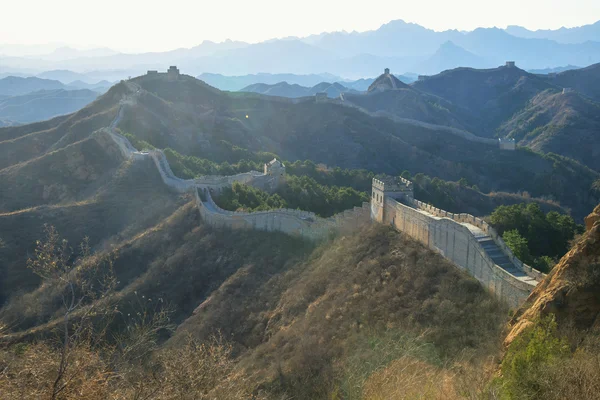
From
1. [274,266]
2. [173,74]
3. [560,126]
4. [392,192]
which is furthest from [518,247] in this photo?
[560,126]

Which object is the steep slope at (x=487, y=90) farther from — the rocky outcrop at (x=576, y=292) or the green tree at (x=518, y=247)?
the rocky outcrop at (x=576, y=292)

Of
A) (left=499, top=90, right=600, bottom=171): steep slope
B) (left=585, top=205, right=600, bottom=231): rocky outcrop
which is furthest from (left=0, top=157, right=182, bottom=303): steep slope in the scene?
(left=499, top=90, right=600, bottom=171): steep slope

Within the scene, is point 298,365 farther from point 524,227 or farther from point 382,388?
point 524,227

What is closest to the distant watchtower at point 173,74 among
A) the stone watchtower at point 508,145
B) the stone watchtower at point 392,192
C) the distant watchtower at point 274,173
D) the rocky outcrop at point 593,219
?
the distant watchtower at point 274,173

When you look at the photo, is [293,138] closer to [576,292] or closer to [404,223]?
[404,223]

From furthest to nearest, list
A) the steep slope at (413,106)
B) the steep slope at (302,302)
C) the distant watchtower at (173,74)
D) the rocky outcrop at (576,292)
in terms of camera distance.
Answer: the steep slope at (413,106), the distant watchtower at (173,74), the steep slope at (302,302), the rocky outcrop at (576,292)


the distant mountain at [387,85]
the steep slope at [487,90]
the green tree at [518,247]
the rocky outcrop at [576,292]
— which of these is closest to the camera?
the rocky outcrop at [576,292]

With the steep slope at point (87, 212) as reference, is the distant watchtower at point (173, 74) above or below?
above
